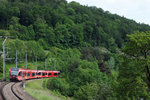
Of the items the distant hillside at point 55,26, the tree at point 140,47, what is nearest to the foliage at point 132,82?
the tree at point 140,47

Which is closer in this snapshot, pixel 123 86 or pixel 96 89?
pixel 123 86

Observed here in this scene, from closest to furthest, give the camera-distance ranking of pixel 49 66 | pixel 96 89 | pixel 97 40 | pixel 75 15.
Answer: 1. pixel 96 89
2. pixel 49 66
3. pixel 97 40
4. pixel 75 15

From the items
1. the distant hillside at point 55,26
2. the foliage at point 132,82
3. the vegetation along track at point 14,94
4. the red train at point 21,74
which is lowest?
the red train at point 21,74

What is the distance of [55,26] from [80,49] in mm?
20905

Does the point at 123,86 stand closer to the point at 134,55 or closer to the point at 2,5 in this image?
the point at 134,55

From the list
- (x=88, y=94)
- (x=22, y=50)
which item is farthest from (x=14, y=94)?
(x=22, y=50)

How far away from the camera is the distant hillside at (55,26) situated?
312 ft

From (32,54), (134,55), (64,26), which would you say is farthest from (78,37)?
(134,55)

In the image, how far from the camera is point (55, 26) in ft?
369

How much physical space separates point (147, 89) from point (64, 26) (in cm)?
9130

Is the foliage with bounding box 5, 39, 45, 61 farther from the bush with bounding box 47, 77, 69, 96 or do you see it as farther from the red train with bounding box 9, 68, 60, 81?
the bush with bounding box 47, 77, 69, 96

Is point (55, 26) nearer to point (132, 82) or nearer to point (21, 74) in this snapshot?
point (21, 74)

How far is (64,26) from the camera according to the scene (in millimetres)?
109750

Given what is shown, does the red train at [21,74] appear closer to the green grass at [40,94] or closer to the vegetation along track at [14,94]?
the green grass at [40,94]
